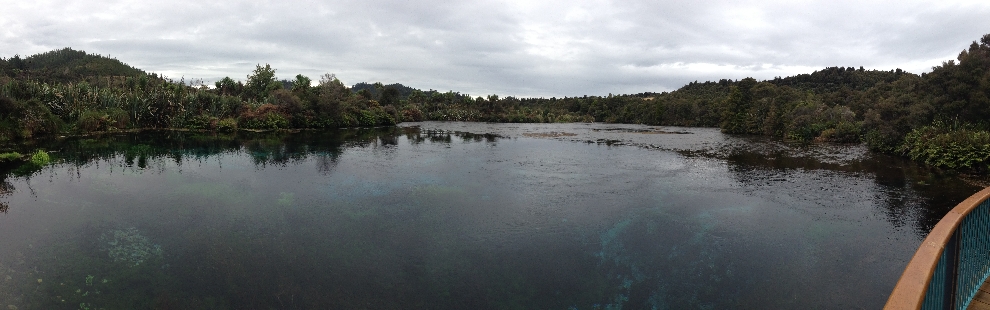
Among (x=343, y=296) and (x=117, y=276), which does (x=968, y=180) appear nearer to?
(x=343, y=296)

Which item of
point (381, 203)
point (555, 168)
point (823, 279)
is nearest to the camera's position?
point (823, 279)

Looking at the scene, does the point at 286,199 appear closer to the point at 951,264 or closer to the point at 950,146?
the point at 951,264

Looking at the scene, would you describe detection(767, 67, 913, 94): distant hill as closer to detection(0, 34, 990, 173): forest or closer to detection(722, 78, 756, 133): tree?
detection(0, 34, 990, 173): forest

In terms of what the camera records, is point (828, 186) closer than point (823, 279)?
No

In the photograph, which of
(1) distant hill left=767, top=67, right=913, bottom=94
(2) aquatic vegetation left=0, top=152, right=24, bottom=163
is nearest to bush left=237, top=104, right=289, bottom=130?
(2) aquatic vegetation left=0, top=152, right=24, bottom=163

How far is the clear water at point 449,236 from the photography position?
7383mm

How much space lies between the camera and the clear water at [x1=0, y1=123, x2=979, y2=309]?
7.38 m

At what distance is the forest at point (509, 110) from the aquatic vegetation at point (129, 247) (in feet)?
47.5

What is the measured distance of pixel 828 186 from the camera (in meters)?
16.8

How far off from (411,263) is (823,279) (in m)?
7.70

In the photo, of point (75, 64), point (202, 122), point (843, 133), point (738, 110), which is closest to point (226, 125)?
point (202, 122)

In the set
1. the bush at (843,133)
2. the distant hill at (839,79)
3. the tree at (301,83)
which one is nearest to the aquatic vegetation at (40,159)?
the tree at (301,83)

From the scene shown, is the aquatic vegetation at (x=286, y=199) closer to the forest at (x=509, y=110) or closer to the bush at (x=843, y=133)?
the forest at (x=509, y=110)

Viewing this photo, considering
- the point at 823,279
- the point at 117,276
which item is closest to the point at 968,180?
the point at 823,279
